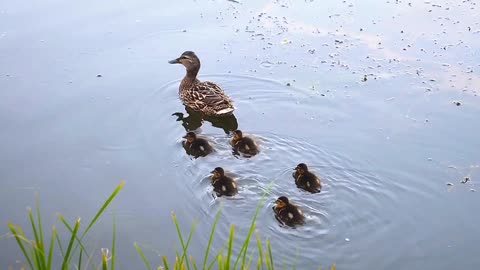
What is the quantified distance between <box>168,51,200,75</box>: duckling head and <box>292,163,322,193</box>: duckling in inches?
86.0

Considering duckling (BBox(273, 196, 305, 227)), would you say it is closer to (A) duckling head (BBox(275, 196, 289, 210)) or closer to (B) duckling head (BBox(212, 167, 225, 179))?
(A) duckling head (BBox(275, 196, 289, 210))

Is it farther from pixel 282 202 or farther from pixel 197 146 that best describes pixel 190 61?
pixel 282 202

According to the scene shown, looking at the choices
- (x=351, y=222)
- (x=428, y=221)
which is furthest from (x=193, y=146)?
(x=428, y=221)

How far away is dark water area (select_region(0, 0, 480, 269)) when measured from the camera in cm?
462

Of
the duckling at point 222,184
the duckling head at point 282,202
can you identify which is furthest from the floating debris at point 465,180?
the duckling at point 222,184

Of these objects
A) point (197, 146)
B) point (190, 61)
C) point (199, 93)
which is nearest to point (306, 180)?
point (197, 146)

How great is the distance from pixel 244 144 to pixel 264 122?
0.69m

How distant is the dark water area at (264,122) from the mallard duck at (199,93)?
0.50 feet

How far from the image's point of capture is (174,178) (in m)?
5.26

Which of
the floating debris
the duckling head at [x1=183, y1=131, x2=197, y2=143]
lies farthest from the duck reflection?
the floating debris

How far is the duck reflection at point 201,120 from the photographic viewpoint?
247 inches

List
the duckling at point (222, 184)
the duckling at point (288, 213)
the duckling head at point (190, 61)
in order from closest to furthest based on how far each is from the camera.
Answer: the duckling at point (288, 213) → the duckling at point (222, 184) → the duckling head at point (190, 61)

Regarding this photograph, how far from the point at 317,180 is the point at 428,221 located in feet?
2.97

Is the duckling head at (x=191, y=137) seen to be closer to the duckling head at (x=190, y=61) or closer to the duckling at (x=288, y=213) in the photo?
the duckling head at (x=190, y=61)
